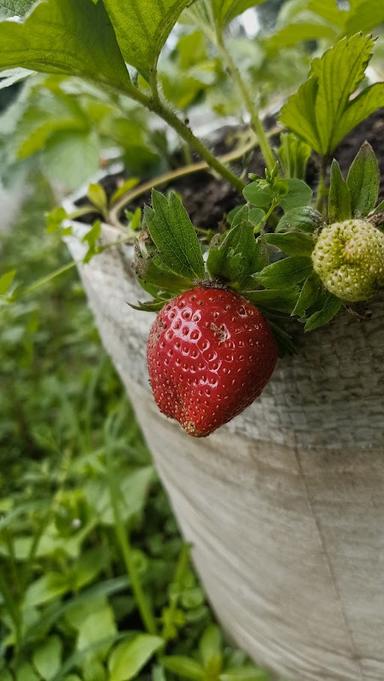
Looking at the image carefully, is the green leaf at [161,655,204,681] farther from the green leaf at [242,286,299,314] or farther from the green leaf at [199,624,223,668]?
the green leaf at [242,286,299,314]

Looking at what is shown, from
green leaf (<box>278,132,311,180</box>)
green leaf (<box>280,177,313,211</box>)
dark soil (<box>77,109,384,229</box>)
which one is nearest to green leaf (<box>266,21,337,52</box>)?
dark soil (<box>77,109,384,229</box>)

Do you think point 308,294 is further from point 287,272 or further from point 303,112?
point 303,112

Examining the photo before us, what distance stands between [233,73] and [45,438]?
674mm

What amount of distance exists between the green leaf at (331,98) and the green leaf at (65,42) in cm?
12

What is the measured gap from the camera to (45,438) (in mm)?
Result: 1059

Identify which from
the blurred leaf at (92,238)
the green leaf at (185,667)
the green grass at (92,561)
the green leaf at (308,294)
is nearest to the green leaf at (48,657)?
the green grass at (92,561)

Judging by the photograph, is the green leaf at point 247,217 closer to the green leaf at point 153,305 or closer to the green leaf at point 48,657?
the green leaf at point 153,305

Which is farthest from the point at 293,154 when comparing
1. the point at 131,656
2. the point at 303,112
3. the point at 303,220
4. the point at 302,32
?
the point at 131,656

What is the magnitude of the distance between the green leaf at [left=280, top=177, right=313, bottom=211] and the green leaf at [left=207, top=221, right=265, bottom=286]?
5cm

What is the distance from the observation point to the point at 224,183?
71 cm

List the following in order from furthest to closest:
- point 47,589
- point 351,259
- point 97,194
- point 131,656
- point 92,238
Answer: point 47,589 < point 131,656 < point 97,194 < point 92,238 < point 351,259

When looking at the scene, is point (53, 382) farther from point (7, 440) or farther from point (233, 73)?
point (233, 73)

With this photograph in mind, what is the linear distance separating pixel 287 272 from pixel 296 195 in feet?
0.24

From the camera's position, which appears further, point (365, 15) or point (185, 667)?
point (185, 667)
